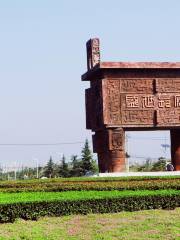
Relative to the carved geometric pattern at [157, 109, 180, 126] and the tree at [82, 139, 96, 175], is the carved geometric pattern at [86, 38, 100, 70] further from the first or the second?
the tree at [82, 139, 96, 175]

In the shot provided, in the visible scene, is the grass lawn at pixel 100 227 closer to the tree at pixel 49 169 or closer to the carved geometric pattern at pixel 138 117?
the carved geometric pattern at pixel 138 117

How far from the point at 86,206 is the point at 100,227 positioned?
910mm

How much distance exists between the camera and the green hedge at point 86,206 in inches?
308

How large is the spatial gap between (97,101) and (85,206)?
891 centimetres

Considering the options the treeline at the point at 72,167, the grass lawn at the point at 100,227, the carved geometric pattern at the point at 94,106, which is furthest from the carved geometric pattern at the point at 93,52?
the treeline at the point at 72,167

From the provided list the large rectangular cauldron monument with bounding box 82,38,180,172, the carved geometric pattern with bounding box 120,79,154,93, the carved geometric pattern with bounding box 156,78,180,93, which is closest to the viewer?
the large rectangular cauldron monument with bounding box 82,38,180,172

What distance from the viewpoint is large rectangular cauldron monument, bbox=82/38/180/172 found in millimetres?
16375

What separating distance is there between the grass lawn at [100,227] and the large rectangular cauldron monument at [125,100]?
8.31 metres

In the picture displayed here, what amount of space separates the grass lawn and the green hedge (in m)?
0.17

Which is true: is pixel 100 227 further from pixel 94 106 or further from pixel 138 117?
pixel 94 106

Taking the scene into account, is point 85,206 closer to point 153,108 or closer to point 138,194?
point 138,194

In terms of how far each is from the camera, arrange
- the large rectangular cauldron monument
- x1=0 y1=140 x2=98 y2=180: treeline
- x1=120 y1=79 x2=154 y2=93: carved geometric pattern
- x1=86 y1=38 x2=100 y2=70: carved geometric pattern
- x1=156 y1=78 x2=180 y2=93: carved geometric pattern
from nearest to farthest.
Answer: the large rectangular cauldron monument < x1=120 y1=79 x2=154 y2=93: carved geometric pattern < x1=156 y1=78 x2=180 y2=93: carved geometric pattern < x1=86 y1=38 x2=100 y2=70: carved geometric pattern < x1=0 y1=140 x2=98 y2=180: treeline

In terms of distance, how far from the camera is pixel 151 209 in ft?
28.1

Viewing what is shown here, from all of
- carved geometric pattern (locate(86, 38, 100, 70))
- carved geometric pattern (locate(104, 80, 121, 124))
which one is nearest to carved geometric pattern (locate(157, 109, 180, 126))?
carved geometric pattern (locate(104, 80, 121, 124))
